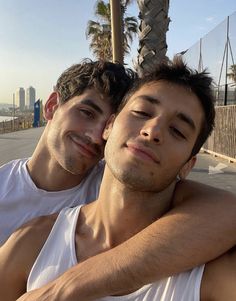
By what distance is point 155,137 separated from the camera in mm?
1903

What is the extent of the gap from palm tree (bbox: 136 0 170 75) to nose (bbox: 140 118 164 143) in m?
3.88

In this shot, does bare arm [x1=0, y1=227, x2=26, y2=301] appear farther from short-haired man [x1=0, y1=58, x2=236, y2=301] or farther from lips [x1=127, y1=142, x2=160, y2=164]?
lips [x1=127, y1=142, x2=160, y2=164]

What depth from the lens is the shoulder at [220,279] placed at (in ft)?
5.16

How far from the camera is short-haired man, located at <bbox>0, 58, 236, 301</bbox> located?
190 cm

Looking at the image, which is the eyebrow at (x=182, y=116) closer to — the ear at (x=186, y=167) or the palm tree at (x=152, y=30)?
the ear at (x=186, y=167)

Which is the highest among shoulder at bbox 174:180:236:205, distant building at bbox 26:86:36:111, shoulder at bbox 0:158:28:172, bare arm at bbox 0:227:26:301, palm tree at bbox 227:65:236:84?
distant building at bbox 26:86:36:111

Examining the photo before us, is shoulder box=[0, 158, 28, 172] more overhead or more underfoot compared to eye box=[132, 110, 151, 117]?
more underfoot

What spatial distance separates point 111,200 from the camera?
208 centimetres

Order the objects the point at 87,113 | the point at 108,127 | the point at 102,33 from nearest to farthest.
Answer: the point at 108,127 → the point at 87,113 → the point at 102,33

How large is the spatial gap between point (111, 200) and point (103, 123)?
1.72 feet

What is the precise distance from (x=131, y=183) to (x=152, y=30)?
14.2 feet

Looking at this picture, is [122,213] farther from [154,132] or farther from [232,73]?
[232,73]

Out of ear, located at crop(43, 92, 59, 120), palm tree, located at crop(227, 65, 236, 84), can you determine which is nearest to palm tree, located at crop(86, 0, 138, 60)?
palm tree, located at crop(227, 65, 236, 84)

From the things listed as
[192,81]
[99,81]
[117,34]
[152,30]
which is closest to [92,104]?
[99,81]
